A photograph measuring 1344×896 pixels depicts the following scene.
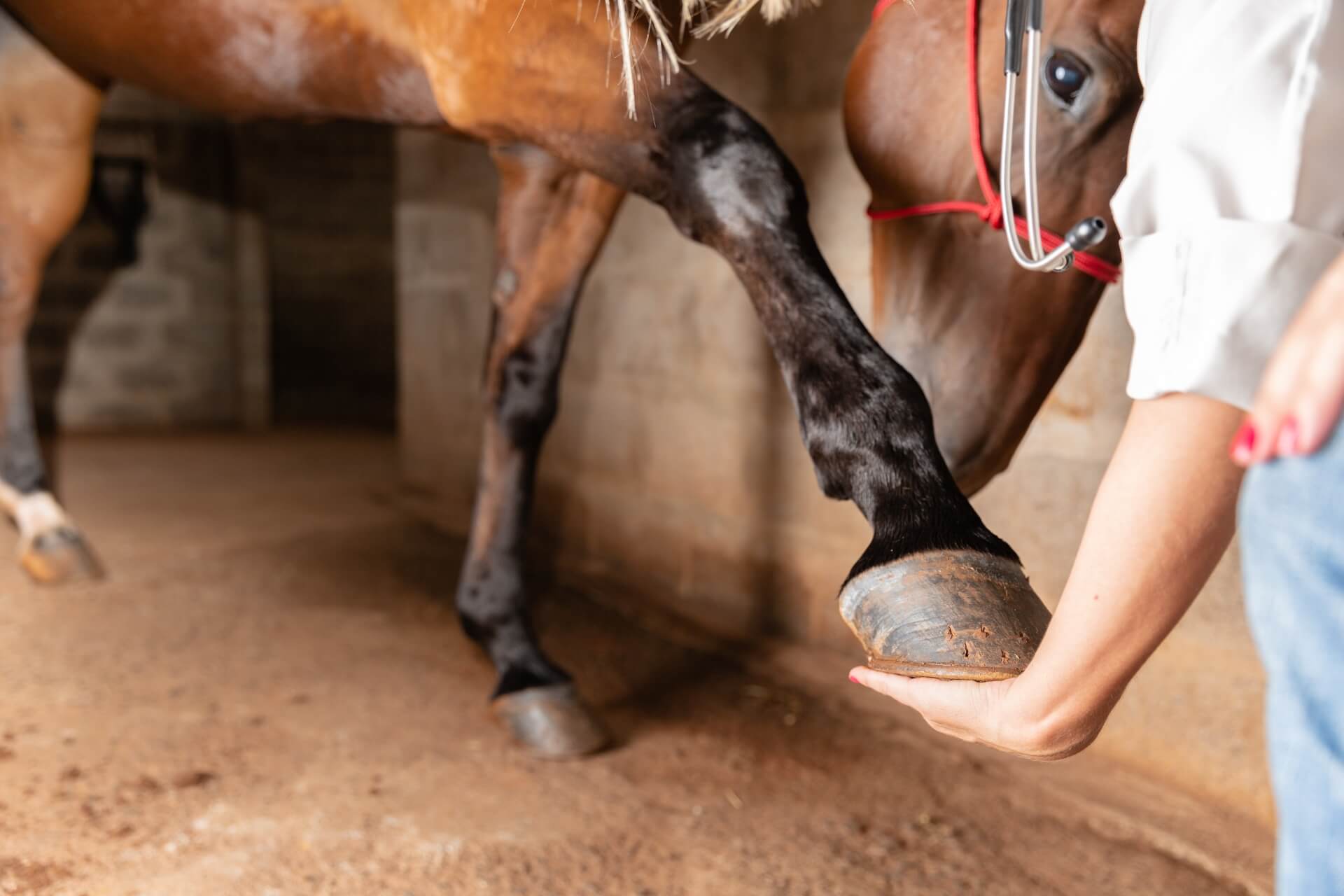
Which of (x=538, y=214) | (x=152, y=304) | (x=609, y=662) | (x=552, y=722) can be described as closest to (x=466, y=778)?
(x=552, y=722)

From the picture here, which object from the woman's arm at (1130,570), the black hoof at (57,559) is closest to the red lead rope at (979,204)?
the woman's arm at (1130,570)

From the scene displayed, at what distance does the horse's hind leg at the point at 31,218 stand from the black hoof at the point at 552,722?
4.54 feet

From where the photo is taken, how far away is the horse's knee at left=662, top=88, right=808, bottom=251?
3.72 ft

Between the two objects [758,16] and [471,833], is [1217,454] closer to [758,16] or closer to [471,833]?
[471,833]

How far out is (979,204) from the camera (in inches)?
44.0

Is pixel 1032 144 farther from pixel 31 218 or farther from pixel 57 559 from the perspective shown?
pixel 57 559

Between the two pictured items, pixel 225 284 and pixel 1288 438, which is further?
pixel 225 284

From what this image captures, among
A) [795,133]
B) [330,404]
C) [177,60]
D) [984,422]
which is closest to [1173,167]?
[984,422]

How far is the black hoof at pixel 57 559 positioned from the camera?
2.50 metres

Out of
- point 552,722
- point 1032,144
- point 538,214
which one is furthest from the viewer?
point 538,214

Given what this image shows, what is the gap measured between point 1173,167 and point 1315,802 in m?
0.33

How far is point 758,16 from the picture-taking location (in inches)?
88.7

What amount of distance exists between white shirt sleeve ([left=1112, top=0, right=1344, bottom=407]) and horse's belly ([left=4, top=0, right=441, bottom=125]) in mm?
1046

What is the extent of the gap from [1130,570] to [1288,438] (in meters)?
0.17
